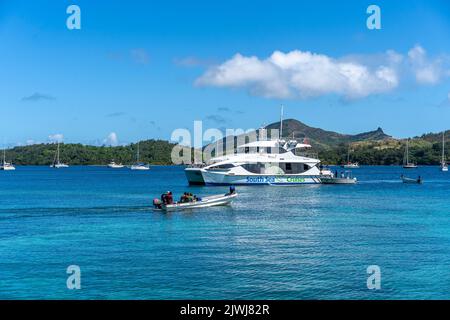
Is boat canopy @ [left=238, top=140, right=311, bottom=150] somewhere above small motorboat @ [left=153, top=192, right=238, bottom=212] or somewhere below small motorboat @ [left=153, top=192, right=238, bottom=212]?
above

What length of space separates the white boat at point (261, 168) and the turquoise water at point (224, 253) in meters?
37.9

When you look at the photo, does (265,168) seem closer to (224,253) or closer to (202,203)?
(202,203)

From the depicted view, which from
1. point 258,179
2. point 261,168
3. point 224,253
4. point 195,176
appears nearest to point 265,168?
point 261,168

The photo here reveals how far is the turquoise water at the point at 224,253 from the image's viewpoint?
79.7 feet

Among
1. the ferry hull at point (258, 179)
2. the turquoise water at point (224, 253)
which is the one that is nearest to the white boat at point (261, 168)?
the ferry hull at point (258, 179)

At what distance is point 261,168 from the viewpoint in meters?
97.2

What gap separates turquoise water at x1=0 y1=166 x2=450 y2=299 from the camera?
24.3m

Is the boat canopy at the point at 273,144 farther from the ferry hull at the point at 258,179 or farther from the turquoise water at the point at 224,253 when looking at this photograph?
the turquoise water at the point at 224,253

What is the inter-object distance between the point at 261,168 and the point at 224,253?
217ft

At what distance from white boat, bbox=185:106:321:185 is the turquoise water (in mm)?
37859

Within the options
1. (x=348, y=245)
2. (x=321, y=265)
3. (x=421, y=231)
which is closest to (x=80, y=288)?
(x=321, y=265)

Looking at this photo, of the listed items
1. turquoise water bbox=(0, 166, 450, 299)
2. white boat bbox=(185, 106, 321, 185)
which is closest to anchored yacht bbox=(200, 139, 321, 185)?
white boat bbox=(185, 106, 321, 185)

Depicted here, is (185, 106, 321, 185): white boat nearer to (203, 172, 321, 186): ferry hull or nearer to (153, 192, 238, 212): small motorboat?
(203, 172, 321, 186): ferry hull
